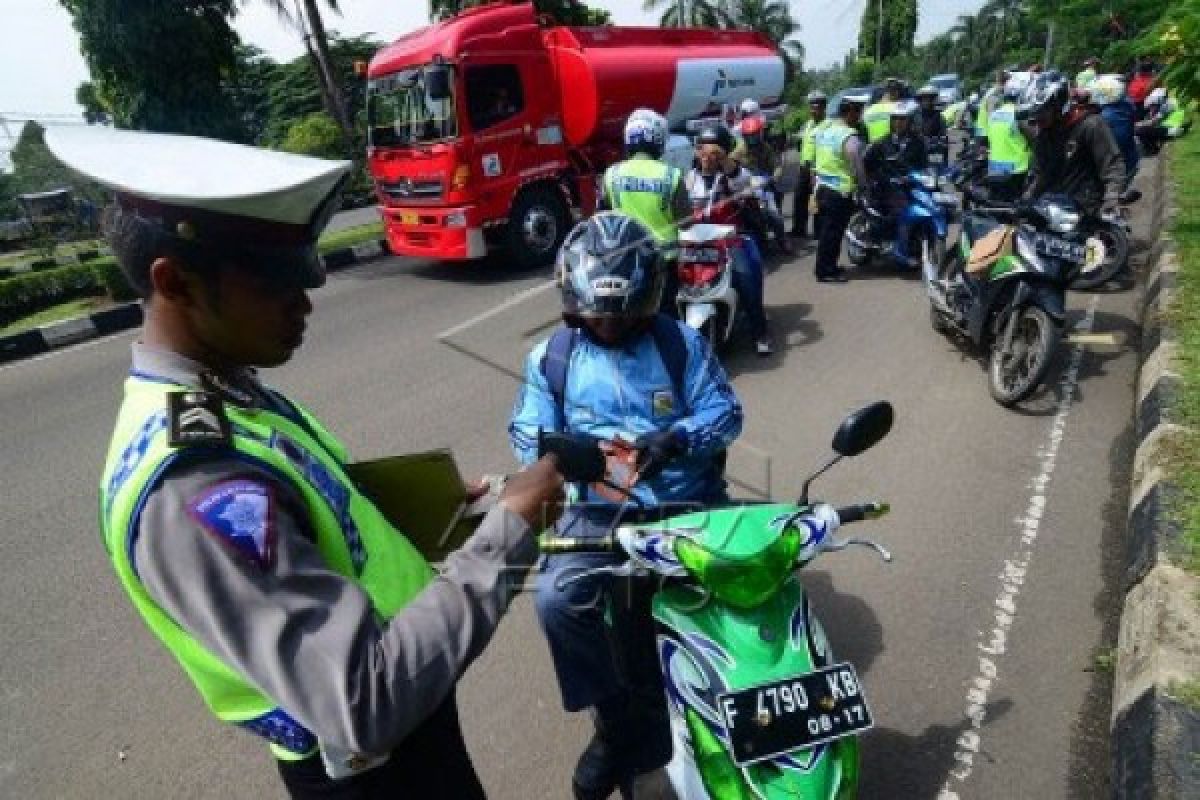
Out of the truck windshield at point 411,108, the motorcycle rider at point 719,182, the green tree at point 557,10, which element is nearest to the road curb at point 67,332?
the truck windshield at point 411,108

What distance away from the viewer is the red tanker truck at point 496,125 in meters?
8.61

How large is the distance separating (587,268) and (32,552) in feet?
11.7

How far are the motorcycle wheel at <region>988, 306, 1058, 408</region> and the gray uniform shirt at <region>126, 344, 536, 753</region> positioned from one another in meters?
4.49

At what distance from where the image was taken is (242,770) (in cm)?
254

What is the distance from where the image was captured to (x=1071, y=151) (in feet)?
18.2

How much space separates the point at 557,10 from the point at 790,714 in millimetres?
24904

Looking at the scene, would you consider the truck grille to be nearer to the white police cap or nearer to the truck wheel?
the truck wheel

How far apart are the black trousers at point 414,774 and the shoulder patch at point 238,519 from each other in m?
0.49

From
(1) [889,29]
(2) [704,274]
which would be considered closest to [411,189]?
(2) [704,274]

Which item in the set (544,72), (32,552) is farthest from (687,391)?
(544,72)

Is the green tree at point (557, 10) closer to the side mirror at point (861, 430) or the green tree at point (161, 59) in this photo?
the green tree at point (161, 59)

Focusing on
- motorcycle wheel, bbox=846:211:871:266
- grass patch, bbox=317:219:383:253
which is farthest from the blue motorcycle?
grass patch, bbox=317:219:383:253

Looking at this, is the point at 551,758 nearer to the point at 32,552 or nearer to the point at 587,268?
the point at 587,268

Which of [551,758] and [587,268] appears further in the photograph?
[551,758]
